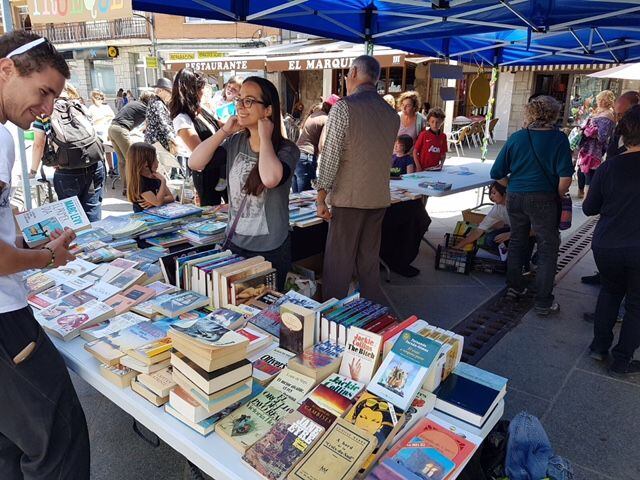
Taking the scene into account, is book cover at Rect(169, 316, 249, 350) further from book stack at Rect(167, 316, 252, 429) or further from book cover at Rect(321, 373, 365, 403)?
book cover at Rect(321, 373, 365, 403)

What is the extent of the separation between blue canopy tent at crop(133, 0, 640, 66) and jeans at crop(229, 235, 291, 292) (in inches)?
85.7

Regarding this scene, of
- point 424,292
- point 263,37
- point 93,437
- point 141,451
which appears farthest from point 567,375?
point 263,37

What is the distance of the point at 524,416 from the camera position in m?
1.63

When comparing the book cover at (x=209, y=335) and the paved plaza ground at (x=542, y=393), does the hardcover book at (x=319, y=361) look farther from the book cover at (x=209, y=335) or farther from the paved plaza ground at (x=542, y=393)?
the paved plaza ground at (x=542, y=393)

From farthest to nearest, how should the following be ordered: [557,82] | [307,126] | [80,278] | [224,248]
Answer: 1. [557,82]
2. [307,126]
3. [224,248]
4. [80,278]

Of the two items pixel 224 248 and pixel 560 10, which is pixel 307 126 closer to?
pixel 560 10

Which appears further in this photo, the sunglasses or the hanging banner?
the hanging banner

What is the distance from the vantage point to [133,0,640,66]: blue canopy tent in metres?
4.00

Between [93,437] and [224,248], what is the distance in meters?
1.14

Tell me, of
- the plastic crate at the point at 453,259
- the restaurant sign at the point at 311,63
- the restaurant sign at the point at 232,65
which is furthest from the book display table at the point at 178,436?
the restaurant sign at the point at 232,65

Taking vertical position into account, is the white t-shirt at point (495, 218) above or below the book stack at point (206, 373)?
below

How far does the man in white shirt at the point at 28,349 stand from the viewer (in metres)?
1.29

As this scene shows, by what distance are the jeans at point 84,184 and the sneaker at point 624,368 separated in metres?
4.19

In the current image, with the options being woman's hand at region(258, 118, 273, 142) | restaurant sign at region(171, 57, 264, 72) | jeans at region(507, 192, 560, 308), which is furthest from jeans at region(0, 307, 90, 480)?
restaurant sign at region(171, 57, 264, 72)
